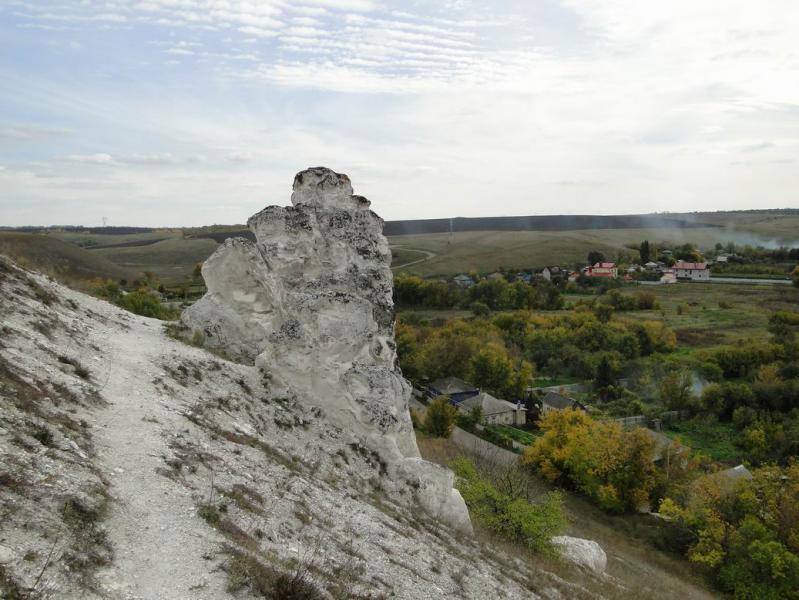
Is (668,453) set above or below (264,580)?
below

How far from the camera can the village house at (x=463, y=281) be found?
10568 centimetres

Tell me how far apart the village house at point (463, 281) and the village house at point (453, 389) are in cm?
4914

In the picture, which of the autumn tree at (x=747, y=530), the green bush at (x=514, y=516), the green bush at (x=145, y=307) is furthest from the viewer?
the green bush at (x=145, y=307)

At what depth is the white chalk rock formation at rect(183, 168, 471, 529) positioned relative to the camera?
14586mm

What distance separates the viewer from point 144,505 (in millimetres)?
8062

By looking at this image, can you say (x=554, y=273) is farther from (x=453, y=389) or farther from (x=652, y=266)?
(x=453, y=389)

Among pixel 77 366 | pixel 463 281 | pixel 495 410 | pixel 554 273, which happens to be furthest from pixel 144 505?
pixel 554 273

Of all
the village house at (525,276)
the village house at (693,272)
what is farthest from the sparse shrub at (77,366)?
the village house at (693,272)

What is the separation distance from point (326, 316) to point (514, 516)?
7.81 metres

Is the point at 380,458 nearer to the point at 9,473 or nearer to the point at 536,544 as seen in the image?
the point at 536,544

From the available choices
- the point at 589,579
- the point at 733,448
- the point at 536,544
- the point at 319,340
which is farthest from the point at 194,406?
the point at 733,448

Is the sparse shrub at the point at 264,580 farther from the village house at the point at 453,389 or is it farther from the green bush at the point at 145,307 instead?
the village house at the point at 453,389

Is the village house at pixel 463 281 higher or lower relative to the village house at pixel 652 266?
lower

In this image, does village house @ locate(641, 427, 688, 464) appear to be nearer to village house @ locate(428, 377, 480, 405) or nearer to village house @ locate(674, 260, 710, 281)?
village house @ locate(428, 377, 480, 405)
